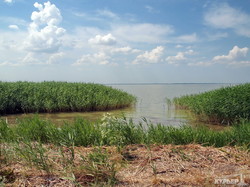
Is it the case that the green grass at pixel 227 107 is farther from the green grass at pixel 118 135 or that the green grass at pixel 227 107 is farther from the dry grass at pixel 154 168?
the dry grass at pixel 154 168

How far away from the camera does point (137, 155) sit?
388 cm

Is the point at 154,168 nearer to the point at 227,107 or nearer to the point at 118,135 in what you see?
the point at 118,135

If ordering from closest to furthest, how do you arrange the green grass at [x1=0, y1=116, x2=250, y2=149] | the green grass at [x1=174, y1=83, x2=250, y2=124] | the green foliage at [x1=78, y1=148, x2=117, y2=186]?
the green foliage at [x1=78, y1=148, x2=117, y2=186]
the green grass at [x1=0, y1=116, x2=250, y2=149]
the green grass at [x1=174, y1=83, x2=250, y2=124]

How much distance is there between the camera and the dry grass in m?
3.00

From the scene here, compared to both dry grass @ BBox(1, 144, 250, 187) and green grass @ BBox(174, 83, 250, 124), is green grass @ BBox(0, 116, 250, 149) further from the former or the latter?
green grass @ BBox(174, 83, 250, 124)

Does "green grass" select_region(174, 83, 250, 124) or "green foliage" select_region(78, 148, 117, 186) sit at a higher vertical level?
"green grass" select_region(174, 83, 250, 124)

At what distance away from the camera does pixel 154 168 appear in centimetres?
319

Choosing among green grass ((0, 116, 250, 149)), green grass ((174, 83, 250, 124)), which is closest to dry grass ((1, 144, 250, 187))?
green grass ((0, 116, 250, 149))

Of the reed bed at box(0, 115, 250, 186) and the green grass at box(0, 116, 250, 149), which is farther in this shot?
Answer: the green grass at box(0, 116, 250, 149)

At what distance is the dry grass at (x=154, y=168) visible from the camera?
300 cm

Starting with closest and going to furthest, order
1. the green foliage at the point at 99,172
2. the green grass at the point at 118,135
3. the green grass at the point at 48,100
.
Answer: the green foliage at the point at 99,172 → the green grass at the point at 118,135 → the green grass at the point at 48,100

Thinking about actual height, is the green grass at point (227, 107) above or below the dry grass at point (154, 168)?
above

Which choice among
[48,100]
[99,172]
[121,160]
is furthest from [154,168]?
[48,100]

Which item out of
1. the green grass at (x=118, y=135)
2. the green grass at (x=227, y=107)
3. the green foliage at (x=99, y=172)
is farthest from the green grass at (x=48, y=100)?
the green foliage at (x=99, y=172)
